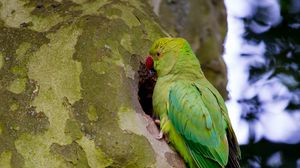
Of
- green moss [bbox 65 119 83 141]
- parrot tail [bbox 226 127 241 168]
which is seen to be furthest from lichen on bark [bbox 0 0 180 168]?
parrot tail [bbox 226 127 241 168]

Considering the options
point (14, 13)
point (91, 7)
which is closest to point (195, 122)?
point (91, 7)

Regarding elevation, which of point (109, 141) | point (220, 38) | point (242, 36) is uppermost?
point (109, 141)

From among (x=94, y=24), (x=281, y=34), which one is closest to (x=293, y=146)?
(x=281, y=34)

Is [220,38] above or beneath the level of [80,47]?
beneath

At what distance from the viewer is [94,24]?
3502 mm

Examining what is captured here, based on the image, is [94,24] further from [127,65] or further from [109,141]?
[109,141]

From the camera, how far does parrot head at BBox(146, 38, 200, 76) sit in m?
3.73

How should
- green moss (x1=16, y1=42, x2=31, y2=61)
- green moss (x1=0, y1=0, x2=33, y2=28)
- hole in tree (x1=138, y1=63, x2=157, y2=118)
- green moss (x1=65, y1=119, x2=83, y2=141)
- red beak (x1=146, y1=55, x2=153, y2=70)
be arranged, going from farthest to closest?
hole in tree (x1=138, y1=63, x2=157, y2=118), red beak (x1=146, y1=55, x2=153, y2=70), green moss (x1=0, y1=0, x2=33, y2=28), green moss (x1=16, y1=42, x2=31, y2=61), green moss (x1=65, y1=119, x2=83, y2=141)

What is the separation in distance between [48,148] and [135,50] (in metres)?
0.83

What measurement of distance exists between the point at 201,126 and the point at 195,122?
0.12 feet

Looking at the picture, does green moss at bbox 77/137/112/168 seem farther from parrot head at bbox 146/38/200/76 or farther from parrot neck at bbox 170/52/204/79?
parrot neck at bbox 170/52/204/79

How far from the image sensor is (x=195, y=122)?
3414 millimetres

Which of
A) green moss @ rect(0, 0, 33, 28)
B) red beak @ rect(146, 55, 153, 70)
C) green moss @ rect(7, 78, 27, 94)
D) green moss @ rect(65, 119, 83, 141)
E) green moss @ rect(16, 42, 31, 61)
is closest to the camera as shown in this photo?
green moss @ rect(65, 119, 83, 141)

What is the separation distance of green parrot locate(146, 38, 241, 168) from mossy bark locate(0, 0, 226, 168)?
93 millimetres
